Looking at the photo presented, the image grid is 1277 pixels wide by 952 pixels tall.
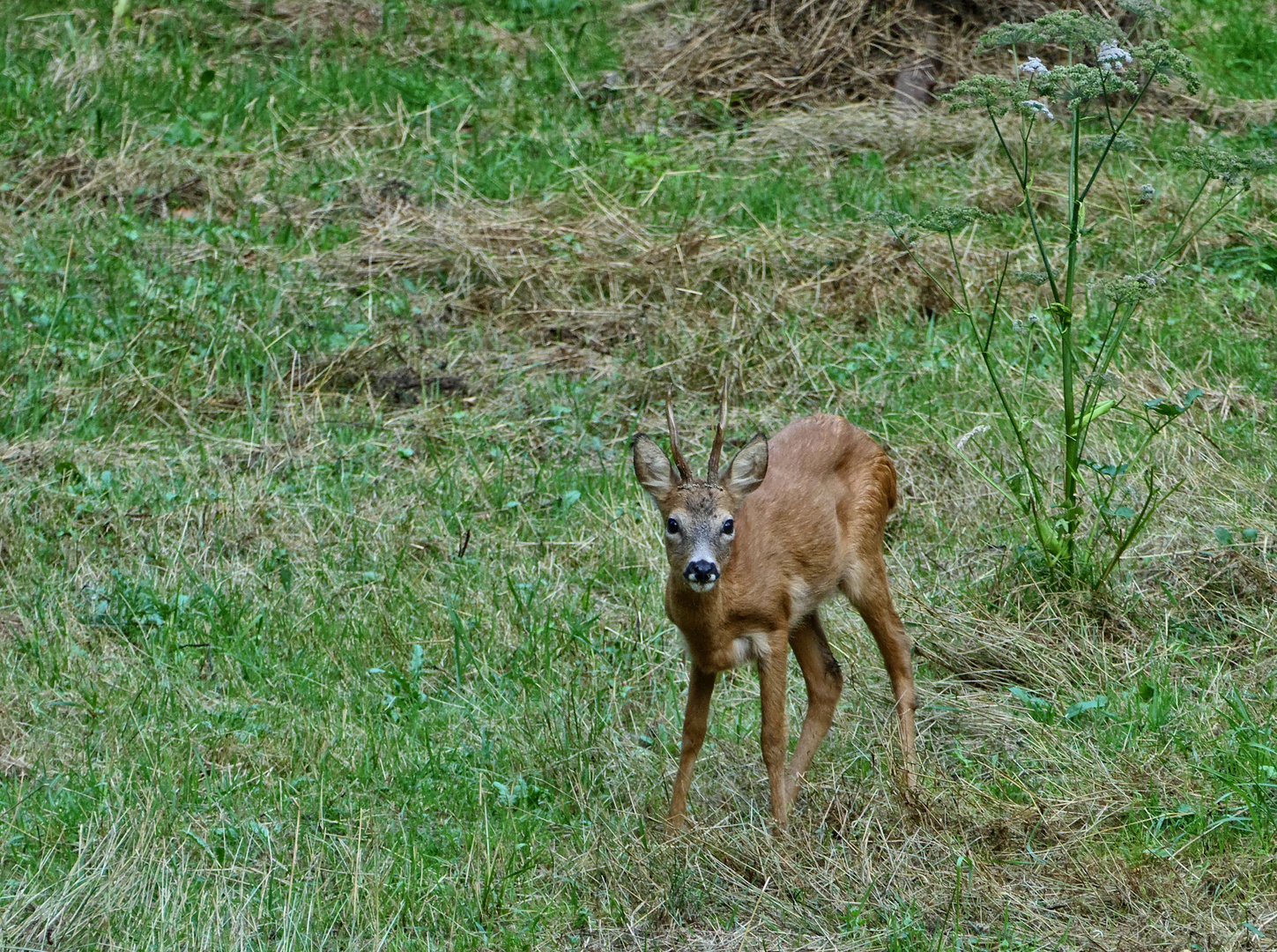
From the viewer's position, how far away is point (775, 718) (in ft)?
14.6

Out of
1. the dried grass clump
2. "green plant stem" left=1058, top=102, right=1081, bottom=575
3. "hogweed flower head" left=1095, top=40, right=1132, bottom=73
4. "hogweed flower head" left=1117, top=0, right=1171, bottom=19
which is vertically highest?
"hogweed flower head" left=1117, top=0, right=1171, bottom=19

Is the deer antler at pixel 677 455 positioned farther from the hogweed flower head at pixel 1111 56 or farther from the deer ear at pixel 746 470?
the hogweed flower head at pixel 1111 56

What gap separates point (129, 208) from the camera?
9.15 m

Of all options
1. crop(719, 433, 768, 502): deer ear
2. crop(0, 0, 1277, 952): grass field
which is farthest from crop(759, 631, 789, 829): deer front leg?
crop(719, 433, 768, 502): deer ear

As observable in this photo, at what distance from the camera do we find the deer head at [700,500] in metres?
4.18

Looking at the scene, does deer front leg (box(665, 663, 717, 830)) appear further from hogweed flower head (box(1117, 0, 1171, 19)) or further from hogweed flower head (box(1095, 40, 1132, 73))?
hogweed flower head (box(1117, 0, 1171, 19))

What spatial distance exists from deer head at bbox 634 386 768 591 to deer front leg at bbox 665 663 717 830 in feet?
1.16

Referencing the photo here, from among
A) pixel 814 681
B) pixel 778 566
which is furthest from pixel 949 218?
pixel 814 681

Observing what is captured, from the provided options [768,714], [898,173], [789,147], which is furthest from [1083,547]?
[789,147]

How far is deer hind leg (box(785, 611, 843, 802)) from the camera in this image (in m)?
4.86

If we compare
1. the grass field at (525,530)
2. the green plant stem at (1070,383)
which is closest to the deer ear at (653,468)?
the grass field at (525,530)

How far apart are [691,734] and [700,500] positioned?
70 cm

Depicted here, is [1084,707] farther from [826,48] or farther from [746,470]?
[826,48]

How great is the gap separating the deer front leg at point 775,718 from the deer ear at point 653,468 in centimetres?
52
